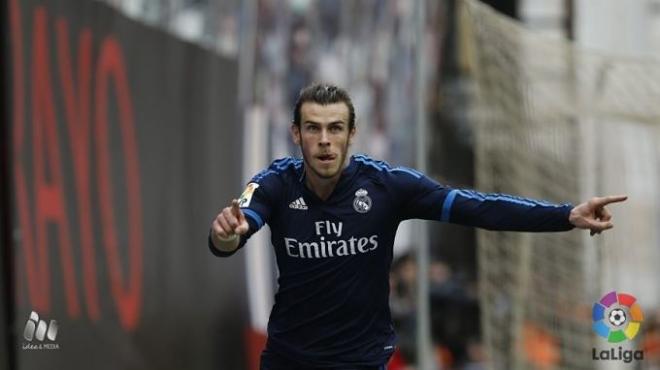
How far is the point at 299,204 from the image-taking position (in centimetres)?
638

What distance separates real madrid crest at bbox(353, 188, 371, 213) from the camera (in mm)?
6398

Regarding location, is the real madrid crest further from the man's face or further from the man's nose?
the man's nose

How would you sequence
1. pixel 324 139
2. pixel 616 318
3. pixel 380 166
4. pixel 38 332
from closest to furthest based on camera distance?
1. pixel 324 139
2. pixel 380 166
3. pixel 38 332
4. pixel 616 318

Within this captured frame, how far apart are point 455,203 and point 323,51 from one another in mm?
6511

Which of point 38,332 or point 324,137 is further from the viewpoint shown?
point 38,332

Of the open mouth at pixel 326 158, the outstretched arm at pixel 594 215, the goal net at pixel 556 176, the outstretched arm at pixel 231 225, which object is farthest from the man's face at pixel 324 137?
the goal net at pixel 556 176

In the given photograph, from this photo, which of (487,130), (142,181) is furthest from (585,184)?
(142,181)

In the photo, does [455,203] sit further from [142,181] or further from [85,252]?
[142,181]

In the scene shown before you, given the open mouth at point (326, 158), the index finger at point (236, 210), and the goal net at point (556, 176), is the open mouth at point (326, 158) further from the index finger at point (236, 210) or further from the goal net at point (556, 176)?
the goal net at point (556, 176)

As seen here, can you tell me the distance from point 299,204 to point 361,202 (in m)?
A: 0.27

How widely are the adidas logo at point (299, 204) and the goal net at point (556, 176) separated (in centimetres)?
614

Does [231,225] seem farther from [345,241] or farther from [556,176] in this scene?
[556,176]

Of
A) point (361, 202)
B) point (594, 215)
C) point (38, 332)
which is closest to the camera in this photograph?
point (594, 215)

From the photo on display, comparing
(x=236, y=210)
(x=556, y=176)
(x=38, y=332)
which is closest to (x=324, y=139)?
(x=236, y=210)
